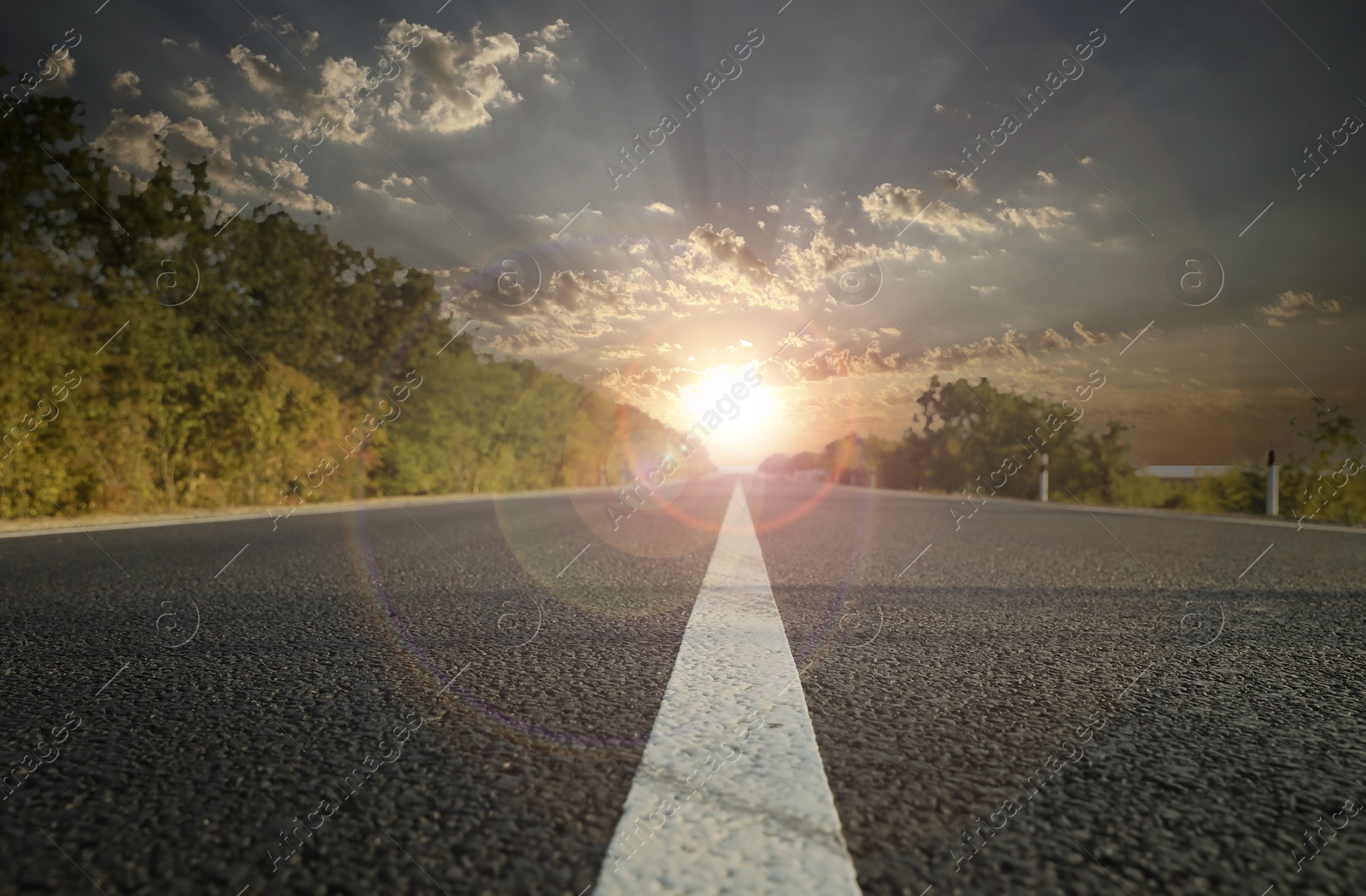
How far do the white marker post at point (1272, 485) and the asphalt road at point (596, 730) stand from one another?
9356 millimetres

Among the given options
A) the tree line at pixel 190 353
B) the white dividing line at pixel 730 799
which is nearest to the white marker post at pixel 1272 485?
the white dividing line at pixel 730 799

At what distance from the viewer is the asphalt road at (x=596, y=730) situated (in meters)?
1.45

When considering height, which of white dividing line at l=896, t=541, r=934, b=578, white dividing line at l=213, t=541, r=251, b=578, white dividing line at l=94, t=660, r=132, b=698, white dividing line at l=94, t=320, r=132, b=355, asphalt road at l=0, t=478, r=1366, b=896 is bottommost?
white dividing line at l=213, t=541, r=251, b=578

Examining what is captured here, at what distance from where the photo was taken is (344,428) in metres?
19.8

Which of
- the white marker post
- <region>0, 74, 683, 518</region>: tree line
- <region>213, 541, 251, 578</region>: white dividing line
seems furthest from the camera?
the white marker post

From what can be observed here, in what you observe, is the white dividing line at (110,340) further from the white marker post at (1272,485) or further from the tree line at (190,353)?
the white marker post at (1272,485)

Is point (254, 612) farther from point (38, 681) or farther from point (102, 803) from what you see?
point (102, 803)

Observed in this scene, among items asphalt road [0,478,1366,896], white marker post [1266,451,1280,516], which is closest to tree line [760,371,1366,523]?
white marker post [1266,451,1280,516]

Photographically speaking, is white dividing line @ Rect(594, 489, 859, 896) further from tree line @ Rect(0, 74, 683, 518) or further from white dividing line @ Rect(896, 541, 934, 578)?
tree line @ Rect(0, 74, 683, 518)

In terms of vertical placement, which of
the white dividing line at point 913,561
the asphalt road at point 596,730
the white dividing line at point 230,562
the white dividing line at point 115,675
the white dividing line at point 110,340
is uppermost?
the white dividing line at point 110,340

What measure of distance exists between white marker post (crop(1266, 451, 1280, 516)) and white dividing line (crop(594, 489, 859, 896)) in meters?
13.7

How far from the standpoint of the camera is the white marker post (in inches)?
515

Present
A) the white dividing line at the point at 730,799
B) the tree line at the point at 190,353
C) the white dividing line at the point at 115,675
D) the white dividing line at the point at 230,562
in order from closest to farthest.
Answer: the white dividing line at the point at 730,799 < the white dividing line at the point at 115,675 < the white dividing line at the point at 230,562 < the tree line at the point at 190,353

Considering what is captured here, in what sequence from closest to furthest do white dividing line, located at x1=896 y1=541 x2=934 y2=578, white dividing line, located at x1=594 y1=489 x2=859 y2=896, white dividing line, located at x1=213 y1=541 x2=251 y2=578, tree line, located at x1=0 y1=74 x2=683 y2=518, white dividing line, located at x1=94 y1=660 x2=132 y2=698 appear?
1. white dividing line, located at x1=594 y1=489 x2=859 y2=896
2. white dividing line, located at x1=94 y1=660 x2=132 y2=698
3. white dividing line, located at x1=213 y1=541 x2=251 y2=578
4. white dividing line, located at x1=896 y1=541 x2=934 y2=578
5. tree line, located at x1=0 y1=74 x2=683 y2=518
